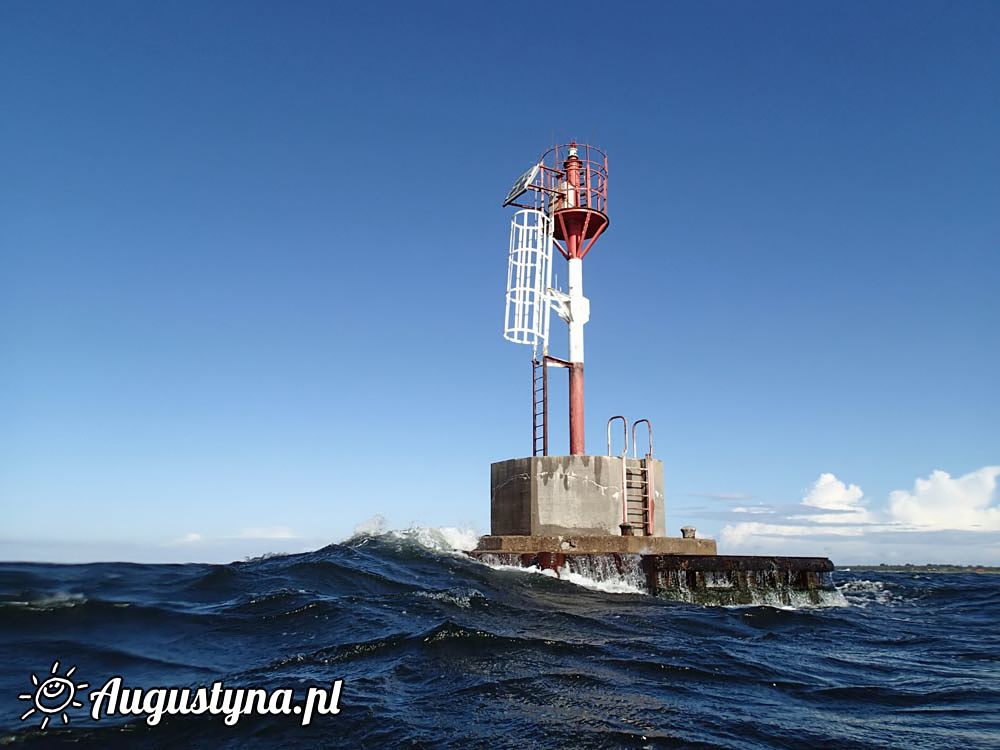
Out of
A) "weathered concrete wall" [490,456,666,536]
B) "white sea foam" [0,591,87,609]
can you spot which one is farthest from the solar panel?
"white sea foam" [0,591,87,609]

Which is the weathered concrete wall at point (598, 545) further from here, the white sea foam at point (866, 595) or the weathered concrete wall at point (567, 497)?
the white sea foam at point (866, 595)

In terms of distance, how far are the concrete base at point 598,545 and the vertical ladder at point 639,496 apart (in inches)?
43.5

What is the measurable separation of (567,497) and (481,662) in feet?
36.4

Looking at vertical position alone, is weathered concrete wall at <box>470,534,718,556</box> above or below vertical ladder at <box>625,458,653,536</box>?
below

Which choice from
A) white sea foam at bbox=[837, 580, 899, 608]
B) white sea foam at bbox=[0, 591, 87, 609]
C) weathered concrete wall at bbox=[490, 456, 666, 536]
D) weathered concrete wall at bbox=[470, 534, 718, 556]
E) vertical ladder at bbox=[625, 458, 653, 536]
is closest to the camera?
white sea foam at bbox=[0, 591, 87, 609]

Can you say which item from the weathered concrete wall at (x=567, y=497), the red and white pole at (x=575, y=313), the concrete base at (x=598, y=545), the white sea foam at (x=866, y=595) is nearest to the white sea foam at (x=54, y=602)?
the concrete base at (x=598, y=545)

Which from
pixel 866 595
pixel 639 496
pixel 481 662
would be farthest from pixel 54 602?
pixel 866 595

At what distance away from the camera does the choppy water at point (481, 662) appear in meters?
5.23

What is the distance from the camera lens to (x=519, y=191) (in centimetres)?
2238

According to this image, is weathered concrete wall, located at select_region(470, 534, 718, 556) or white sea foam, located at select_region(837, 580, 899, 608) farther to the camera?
white sea foam, located at select_region(837, 580, 899, 608)

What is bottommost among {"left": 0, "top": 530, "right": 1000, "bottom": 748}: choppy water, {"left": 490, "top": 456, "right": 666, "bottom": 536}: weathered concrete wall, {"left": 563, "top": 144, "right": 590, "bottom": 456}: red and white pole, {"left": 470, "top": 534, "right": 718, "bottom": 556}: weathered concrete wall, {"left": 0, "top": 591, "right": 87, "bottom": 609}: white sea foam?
{"left": 0, "top": 530, "right": 1000, "bottom": 748}: choppy water

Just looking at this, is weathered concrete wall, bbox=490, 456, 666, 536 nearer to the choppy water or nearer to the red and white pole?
the red and white pole

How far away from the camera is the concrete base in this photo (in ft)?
55.8

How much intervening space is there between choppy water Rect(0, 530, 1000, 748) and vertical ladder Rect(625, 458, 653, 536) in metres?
5.18
